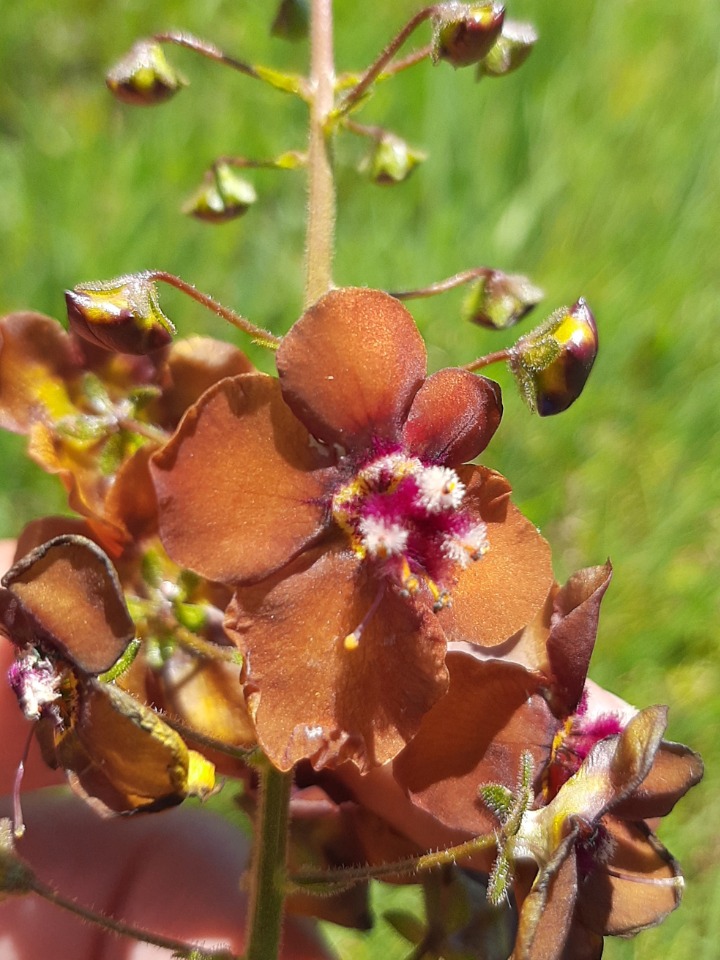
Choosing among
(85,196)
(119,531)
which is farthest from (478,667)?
(85,196)

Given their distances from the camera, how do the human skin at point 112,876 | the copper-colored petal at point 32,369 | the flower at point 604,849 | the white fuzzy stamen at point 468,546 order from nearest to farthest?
the flower at point 604,849
the white fuzzy stamen at point 468,546
the copper-colored petal at point 32,369
the human skin at point 112,876

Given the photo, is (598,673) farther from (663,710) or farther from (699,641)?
(663,710)

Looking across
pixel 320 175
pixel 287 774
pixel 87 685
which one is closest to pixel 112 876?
pixel 287 774

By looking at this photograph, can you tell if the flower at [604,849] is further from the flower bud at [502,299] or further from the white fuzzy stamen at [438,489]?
the flower bud at [502,299]

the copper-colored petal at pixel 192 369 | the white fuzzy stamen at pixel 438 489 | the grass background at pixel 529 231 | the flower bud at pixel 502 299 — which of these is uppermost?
the grass background at pixel 529 231

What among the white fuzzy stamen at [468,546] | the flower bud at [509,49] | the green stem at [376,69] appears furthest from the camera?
the flower bud at [509,49]

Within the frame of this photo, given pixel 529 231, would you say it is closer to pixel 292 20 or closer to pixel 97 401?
pixel 292 20

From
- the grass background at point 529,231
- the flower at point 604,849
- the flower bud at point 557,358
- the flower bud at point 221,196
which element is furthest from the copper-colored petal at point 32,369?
the grass background at point 529,231
